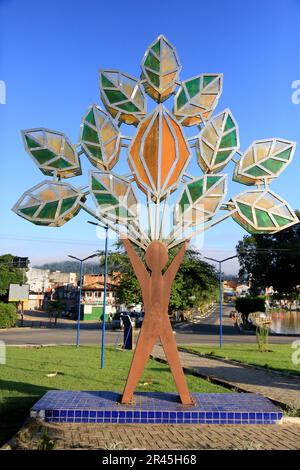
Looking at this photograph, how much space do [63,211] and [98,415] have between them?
12.1 feet

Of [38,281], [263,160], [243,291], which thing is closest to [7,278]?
[38,281]

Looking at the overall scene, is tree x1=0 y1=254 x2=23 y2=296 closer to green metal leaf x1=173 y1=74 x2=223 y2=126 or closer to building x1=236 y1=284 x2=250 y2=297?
building x1=236 y1=284 x2=250 y2=297

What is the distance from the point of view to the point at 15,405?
26.1 feet

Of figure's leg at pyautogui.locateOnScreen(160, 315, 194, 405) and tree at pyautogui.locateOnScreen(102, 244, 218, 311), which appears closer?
figure's leg at pyautogui.locateOnScreen(160, 315, 194, 405)

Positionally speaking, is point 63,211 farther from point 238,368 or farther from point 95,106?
point 238,368

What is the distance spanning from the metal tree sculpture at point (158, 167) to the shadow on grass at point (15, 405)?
2.55 meters

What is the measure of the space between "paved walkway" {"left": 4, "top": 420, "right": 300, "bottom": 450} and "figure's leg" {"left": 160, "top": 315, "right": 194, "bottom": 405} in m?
0.71

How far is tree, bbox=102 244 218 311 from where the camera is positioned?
3662cm

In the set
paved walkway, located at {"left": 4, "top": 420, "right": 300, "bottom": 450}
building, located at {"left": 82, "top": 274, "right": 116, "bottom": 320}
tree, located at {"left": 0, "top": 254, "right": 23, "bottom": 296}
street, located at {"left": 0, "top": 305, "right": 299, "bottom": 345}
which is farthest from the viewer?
building, located at {"left": 82, "top": 274, "right": 116, "bottom": 320}

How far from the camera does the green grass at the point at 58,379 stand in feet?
25.5

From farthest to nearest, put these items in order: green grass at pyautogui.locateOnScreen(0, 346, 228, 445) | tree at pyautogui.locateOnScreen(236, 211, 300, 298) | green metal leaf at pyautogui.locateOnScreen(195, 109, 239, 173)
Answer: tree at pyautogui.locateOnScreen(236, 211, 300, 298) → green metal leaf at pyautogui.locateOnScreen(195, 109, 239, 173) → green grass at pyautogui.locateOnScreen(0, 346, 228, 445)

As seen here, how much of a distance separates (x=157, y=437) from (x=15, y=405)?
3131 mm

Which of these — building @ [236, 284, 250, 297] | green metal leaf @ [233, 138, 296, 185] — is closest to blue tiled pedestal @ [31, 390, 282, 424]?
green metal leaf @ [233, 138, 296, 185]
